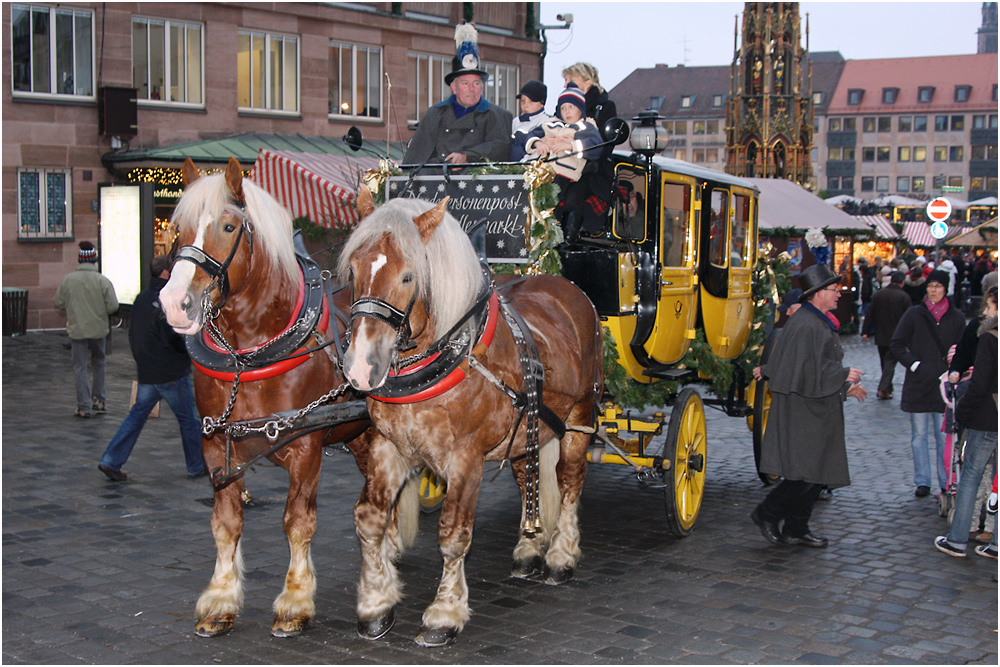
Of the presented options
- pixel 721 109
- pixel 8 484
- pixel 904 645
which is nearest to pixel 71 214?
pixel 8 484

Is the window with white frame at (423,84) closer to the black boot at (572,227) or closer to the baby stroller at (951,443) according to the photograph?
the black boot at (572,227)

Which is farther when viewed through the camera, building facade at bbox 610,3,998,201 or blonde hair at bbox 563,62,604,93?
building facade at bbox 610,3,998,201

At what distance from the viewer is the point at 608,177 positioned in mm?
6809

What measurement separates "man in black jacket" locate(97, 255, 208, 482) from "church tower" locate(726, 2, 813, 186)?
4353 centimetres

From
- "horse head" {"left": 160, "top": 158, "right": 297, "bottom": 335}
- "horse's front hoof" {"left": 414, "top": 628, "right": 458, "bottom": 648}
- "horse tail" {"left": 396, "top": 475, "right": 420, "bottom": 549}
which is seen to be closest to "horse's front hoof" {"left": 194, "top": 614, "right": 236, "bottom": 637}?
"horse's front hoof" {"left": 414, "top": 628, "right": 458, "bottom": 648}

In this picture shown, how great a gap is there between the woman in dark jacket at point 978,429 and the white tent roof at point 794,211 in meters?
14.8

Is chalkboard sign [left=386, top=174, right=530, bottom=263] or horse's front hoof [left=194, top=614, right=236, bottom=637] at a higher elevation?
chalkboard sign [left=386, top=174, right=530, bottom=263]

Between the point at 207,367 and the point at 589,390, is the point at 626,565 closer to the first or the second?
the point at 589,390

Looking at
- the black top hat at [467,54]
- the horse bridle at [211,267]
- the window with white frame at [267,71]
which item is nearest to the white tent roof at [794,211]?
the window with white frame at [267,71]

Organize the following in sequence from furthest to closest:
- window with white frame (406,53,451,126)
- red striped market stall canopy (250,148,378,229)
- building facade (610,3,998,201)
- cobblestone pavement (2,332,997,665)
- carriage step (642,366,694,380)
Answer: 1. building facade (610,3,998,201)
2. window with white frame (406,53,451,126)
3. red striped market stall canopy (250,148,378,229)
4. carriage step (642,366,694,380)
5. cobblestone pavement (2,332,997,665)

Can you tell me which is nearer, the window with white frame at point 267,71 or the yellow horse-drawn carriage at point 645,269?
the yellow horse-drawn carriage at point 645,269

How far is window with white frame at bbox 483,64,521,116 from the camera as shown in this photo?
27172 mm

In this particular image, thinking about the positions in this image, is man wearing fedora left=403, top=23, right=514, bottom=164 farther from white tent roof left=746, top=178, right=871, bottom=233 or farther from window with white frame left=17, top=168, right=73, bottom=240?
window with white frame left=17, top=168, right=73, bottom=240

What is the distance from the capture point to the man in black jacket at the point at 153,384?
819cm
